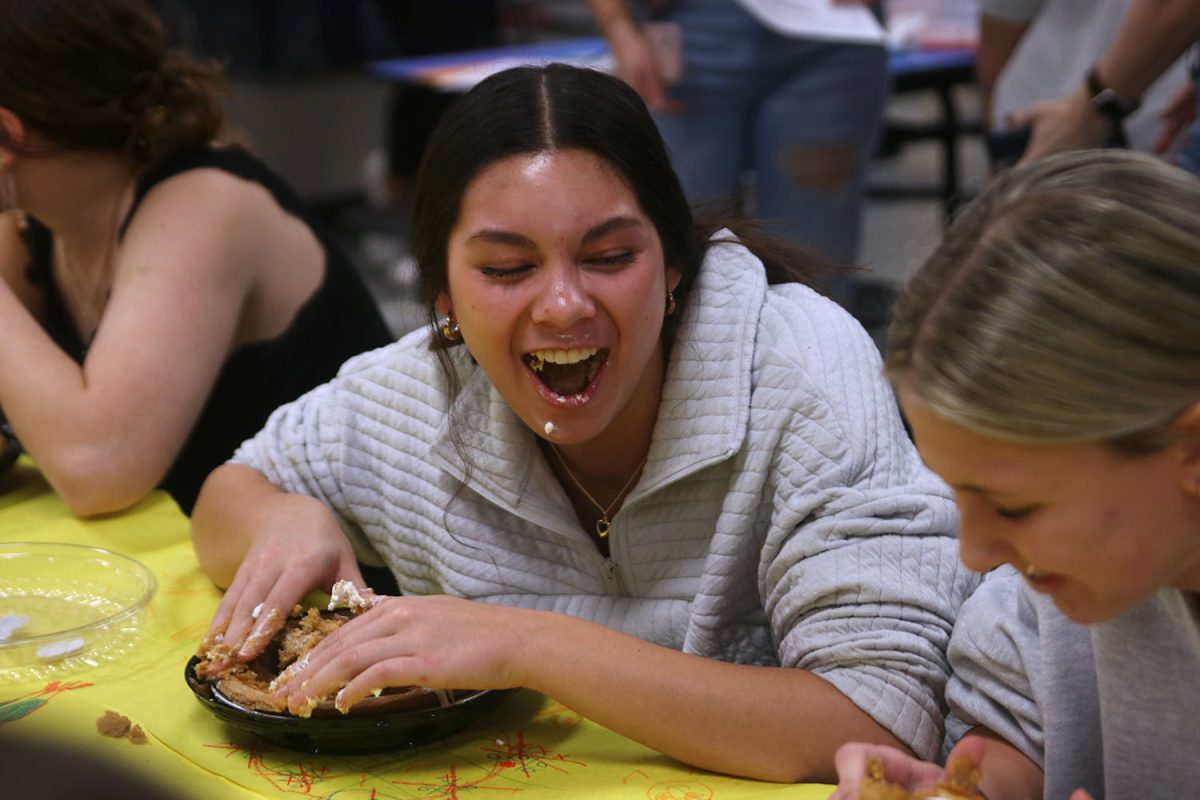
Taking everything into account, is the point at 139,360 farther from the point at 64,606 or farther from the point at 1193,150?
the point at 1193,150

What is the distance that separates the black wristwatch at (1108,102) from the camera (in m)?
2.56

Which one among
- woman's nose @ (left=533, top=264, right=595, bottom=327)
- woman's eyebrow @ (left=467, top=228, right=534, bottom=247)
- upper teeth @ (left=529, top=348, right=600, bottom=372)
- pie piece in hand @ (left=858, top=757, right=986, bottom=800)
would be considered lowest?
pie piece in hand @ (left=858, top=757, right=986, bottom=800)

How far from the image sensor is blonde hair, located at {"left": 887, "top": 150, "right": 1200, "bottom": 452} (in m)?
1.10

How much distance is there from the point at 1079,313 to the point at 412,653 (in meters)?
0.77

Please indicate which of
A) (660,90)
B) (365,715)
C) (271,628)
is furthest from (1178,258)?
(660,90)

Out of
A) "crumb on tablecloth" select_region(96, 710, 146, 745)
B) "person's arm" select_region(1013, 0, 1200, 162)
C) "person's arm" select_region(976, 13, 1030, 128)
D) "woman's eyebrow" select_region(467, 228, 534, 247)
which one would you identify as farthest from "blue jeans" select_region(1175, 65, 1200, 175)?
"crumb on tablecloth" select_region(96, 710, 146, 745)

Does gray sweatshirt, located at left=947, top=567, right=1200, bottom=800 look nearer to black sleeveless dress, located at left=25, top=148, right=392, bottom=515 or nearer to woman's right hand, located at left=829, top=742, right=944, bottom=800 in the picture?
woman's right hand, located at left=829, top=742, right=944, bottom=800

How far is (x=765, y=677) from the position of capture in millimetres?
1550

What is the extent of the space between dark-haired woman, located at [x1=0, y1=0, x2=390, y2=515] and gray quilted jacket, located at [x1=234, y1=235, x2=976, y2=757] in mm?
304

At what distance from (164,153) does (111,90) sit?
131mm

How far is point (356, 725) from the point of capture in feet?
4.97

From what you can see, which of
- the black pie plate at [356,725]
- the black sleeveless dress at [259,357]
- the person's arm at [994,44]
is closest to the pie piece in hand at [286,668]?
the black pie plate at [356,725]

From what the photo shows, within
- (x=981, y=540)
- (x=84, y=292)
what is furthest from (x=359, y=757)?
(x=84, y=292)

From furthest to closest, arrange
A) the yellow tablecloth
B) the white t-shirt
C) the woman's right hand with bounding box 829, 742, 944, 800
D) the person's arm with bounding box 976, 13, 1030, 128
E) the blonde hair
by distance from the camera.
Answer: the person's arm with bounding box 976, 13, 1030, 128, the white t-shirt, the yellow tablecloth, the woman's right hand with bounding box 829, 742, 944, 800, the blonde hair
